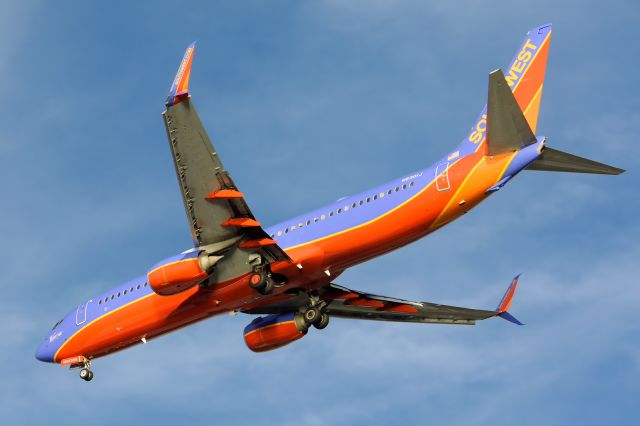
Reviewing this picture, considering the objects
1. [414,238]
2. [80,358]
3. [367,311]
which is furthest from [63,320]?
[414,238]

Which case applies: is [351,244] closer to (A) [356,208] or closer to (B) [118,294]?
(A) [356,208]

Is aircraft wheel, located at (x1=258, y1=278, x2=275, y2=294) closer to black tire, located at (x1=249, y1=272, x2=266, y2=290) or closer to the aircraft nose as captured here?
black tire, located at (x1=249, y1=272, x2=266, y2=290)

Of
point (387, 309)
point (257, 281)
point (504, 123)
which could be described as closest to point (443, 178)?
point (504, 123)

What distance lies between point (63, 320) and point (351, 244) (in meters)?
15.2

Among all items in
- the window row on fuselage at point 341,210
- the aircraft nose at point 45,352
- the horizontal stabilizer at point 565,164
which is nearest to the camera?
the horizontal stabilizer at point 565,164

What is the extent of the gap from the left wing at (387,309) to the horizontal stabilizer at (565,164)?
9.25m

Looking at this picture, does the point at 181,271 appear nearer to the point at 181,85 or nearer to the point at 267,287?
the point at 267,287

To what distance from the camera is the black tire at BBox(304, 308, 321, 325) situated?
52.0 metres

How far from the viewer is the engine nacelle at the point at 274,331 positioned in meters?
52.4

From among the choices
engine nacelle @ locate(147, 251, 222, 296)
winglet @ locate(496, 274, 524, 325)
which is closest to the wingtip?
winglet @ locate(496, 274, 524, 325)

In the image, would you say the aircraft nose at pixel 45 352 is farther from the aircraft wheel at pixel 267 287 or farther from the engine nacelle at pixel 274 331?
the aircraft wheel at pixel 267 287

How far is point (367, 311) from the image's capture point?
181 feet

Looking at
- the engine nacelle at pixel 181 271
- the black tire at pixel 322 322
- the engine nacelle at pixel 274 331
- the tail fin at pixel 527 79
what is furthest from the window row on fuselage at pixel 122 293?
the tail fin at pixel 527 79

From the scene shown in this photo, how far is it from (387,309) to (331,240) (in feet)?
30.3
